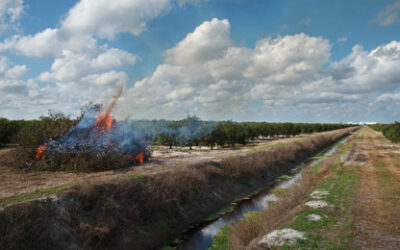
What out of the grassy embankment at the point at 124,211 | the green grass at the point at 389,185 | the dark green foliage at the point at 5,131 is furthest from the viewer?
the dark green foliage at the point at 5,131

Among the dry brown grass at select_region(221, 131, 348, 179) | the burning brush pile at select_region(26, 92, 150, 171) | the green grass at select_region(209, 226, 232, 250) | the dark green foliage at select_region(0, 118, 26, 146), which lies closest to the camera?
the green grass at select_region(209, 226, 232, 250)

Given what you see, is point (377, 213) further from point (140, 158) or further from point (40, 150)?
point (40, 150)

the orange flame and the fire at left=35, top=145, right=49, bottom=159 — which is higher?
the fire at left=35, top=145, right=49, bottom=159

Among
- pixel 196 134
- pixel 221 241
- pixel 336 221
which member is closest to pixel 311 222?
pixel 336 221

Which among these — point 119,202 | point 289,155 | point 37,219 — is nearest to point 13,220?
point 37,219

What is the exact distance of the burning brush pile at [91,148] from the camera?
19406 millimetres

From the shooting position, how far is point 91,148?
20500 millimetres

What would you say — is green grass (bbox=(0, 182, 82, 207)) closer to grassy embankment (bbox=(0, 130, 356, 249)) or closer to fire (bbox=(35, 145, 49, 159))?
grassy embankment (bbox=(0, 130, 356, 249))

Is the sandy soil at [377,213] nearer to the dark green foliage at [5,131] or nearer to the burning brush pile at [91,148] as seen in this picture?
the burning brush pile at [91,148]

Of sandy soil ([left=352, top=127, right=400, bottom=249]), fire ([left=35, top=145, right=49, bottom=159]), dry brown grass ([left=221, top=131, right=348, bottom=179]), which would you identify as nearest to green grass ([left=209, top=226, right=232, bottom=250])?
sandy soil ([left=352, top=127, right=400, bottom=249])

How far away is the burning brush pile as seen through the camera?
19.4 metres

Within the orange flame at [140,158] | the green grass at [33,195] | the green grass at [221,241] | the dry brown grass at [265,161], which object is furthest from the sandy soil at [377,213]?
the orange flame at [140,158]

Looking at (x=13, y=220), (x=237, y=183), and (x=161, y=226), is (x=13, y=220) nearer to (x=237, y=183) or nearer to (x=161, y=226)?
(x=161, y=226)

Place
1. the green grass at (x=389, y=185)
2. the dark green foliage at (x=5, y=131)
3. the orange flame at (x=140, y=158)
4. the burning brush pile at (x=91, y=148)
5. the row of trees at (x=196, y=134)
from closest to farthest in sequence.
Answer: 1. the green grass at (x=389, y=185)
2. the burning brush pile at (x=91, y=148)
3. the orange flame at (x=140, y=158)
4. the dark green foliage at (x=5, y=131)
5. the row of trees at (x=196, y=134)
